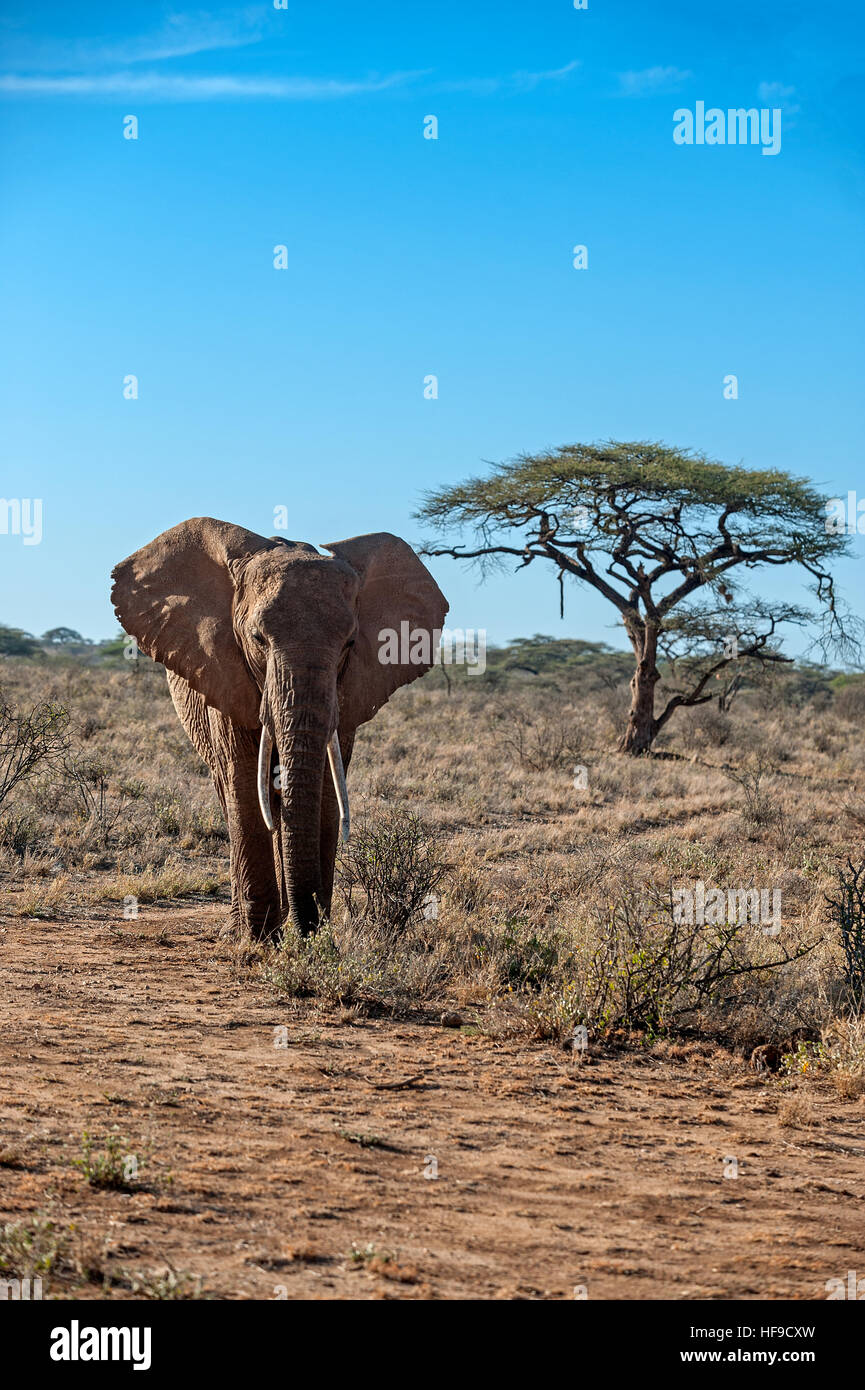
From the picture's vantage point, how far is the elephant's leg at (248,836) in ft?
24.4

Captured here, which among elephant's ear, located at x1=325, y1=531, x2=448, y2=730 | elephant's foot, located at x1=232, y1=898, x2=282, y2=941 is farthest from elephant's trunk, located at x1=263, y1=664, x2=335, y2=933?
elephant's foot, located at x1=232, y1=898, x2=282, y2=941

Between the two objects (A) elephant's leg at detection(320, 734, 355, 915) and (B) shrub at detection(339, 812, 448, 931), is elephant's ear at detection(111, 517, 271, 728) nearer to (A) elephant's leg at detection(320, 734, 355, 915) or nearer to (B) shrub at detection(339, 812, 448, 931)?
(A) elephant's leg at detection(320, 734, 355, 915)

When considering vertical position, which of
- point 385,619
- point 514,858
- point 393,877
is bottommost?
point 514,858

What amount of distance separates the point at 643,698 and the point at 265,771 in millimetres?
15954

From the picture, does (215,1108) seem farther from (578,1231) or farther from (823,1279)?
(823,1279)

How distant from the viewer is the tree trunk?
2173 centimetres

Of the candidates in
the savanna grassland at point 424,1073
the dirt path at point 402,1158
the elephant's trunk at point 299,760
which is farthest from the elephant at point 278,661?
the dirt path at point 402,1158

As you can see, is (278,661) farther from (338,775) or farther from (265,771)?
(338,775)

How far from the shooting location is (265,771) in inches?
267

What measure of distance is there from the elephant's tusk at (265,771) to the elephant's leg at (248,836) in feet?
2.03

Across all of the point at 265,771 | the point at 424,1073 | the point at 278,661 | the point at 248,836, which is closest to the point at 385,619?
the point at 278,661

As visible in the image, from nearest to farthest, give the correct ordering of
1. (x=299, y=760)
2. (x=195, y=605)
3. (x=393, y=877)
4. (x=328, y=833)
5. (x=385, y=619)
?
(x=299, y=760), (x=328, y=833), (x=195, y=605), (x=385, y=619), (x=393, y=877)

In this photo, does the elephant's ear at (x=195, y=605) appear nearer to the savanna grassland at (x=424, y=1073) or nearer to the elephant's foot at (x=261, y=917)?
the elephant's foot at (x=261, y=917)
